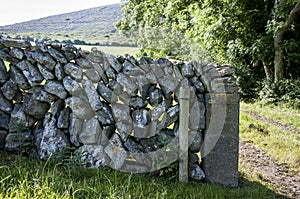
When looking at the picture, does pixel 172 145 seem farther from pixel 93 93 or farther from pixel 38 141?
pixel 38 141

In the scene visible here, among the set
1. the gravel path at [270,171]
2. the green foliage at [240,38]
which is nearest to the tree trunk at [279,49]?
the green foliage at [240,38]

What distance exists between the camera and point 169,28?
51.0 ft

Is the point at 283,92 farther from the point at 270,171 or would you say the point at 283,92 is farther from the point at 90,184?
the point at 90,184

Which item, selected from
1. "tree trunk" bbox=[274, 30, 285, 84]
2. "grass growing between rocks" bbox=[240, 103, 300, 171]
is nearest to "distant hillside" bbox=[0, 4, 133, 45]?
"grass growing between rocks" bbox=[240, 103, 300, 171]

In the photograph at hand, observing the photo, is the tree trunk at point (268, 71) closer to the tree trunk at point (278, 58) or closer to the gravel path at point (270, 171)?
the tree trunk at point (278, 58)

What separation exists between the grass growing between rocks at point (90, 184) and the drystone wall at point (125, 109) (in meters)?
0.20

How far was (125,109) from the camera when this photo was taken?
12.6 ft

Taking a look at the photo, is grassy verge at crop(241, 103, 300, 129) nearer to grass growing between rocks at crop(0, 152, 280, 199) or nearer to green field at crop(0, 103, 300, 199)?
green field at crop(0, 103, 300, 199)

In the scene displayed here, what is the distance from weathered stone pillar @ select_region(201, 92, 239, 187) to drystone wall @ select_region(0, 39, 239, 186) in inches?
0.4

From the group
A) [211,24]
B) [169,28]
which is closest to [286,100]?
[211,24]

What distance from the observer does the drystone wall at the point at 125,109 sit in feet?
12.3

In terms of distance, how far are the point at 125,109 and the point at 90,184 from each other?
1.03 metres

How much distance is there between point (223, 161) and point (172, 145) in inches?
25.0

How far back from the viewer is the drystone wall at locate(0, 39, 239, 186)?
12.3 feet
